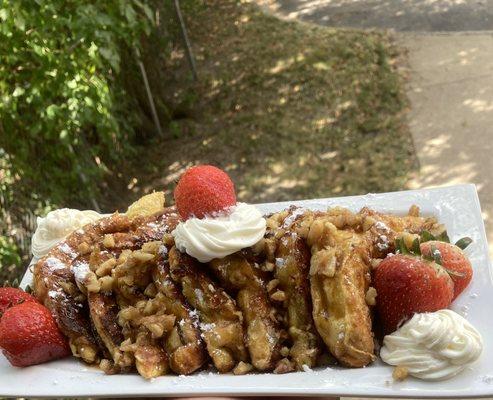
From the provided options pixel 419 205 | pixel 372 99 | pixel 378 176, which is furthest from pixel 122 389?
pixel 372 99

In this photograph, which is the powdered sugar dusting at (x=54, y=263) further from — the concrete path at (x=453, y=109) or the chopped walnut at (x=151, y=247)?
the concrete path at (x=453, y=109)

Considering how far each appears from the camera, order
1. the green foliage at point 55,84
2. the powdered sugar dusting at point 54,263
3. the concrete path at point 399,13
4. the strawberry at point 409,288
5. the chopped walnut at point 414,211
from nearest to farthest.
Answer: the strawberry at point 409,288, the powdered sugar dusting at point 54,263, the chopped walnut at point 414,211, the green foliage at point 55,84, the concrete path at point 399,13

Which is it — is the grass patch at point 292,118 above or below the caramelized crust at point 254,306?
below

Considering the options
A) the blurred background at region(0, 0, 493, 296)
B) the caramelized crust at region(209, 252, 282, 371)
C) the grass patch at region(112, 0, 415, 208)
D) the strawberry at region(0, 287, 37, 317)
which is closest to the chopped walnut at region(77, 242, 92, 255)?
the strawberry at region(0, 287, 37, 317)

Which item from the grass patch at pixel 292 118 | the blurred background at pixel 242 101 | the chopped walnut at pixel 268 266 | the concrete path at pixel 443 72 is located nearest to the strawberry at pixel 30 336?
the chopped walnut at pixel 268 266

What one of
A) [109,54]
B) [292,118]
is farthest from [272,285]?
[292,118]

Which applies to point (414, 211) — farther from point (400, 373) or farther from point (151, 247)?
point (151, 247)
